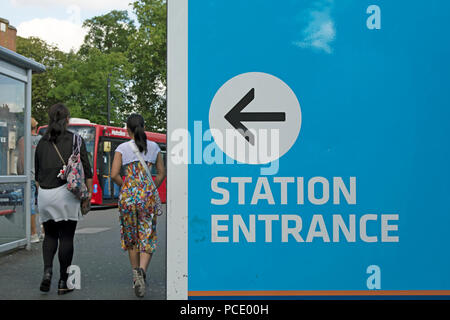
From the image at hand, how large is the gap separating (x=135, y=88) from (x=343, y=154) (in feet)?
124

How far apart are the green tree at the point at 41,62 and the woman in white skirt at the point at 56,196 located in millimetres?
41596

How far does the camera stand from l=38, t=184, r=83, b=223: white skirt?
5031 mm

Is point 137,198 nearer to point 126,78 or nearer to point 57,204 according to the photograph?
point 57,204

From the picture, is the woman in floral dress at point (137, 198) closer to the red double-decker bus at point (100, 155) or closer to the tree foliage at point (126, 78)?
the red double-decker bus at point (100, 155)

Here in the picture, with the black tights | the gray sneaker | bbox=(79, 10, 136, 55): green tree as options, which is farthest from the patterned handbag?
bbox=(79, 10, 136, 55): green tree

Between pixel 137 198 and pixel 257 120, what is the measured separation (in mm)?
3079

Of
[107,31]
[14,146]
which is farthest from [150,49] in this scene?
[14,146]

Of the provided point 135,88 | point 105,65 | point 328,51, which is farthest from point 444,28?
point 135,88

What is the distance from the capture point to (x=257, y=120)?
2.13 meters

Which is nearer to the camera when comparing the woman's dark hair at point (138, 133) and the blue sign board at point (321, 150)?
the blue sign board at point (321, 150)

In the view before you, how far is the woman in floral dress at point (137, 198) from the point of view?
5.04 metres

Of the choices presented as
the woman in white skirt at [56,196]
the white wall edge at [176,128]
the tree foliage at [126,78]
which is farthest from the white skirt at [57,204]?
the tree foliage at [126,78]

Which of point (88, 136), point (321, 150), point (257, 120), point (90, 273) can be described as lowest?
point (90, 273)
